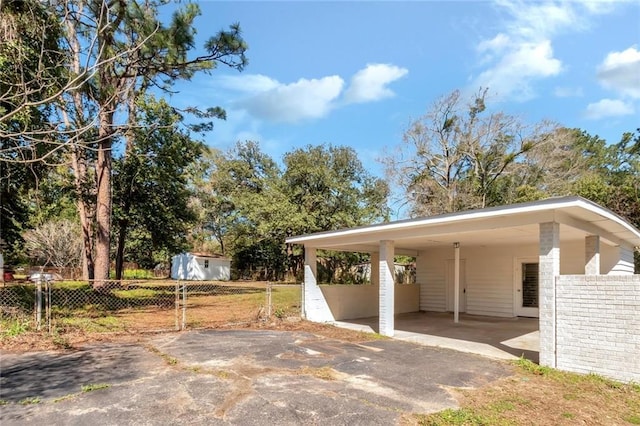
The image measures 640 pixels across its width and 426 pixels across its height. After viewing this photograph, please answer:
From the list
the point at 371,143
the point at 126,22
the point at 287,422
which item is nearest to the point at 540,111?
the point at 371,143

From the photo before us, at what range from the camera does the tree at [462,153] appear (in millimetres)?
22031

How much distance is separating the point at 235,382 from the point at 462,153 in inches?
834

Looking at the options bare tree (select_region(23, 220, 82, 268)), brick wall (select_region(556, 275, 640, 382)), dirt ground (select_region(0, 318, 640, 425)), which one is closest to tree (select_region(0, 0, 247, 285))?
dirt ground (select_region(0, 318, 640, 425))

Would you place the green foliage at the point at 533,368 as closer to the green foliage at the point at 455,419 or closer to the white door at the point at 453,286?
the green foliage at the point at 455,419

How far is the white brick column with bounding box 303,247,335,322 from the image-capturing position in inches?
422

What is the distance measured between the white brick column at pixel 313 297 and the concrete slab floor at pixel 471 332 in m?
0.52

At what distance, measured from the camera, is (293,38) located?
10.6 meters

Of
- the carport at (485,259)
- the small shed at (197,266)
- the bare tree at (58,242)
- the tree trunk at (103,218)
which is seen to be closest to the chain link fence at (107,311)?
the tree trunk at (103,218)

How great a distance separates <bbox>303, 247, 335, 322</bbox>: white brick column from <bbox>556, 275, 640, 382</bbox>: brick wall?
6.26 meters

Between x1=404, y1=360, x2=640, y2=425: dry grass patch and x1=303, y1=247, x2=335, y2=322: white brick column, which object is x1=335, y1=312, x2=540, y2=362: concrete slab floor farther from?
x1=404, y1=360, x2=640, y2=425: dry grass patch

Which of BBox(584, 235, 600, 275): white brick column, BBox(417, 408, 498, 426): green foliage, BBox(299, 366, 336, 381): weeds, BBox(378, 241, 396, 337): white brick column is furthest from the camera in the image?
BBox(378, 241, 396, 337): white brick column

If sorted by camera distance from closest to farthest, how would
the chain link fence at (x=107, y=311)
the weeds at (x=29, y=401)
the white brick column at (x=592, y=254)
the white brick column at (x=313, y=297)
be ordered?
the weeds at (x=29, y=401) → the chain link fence at (x=107, y=311) → the white brick column at (x=592, y=254) → the white brick column at (x=313, y=297)

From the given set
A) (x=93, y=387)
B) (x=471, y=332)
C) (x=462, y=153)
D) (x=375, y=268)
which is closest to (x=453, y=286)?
(x=375, y=268)

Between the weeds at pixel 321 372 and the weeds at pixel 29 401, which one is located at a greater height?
the weeds at pixel 29 401
